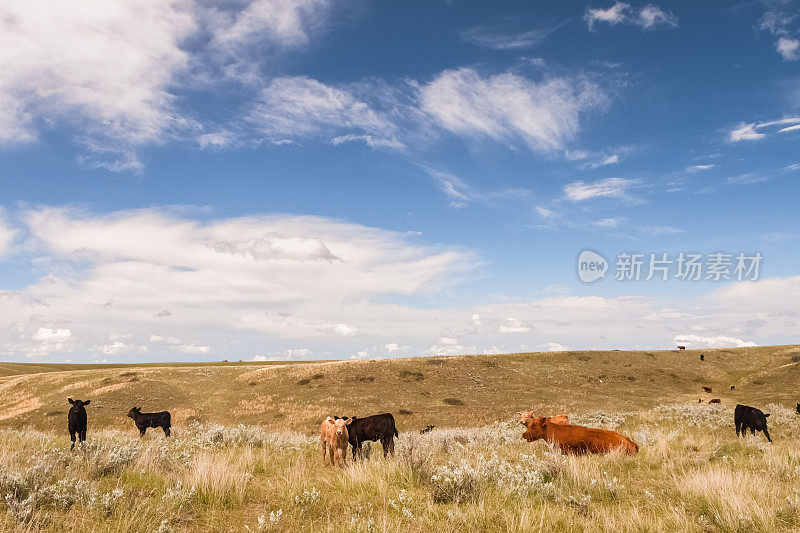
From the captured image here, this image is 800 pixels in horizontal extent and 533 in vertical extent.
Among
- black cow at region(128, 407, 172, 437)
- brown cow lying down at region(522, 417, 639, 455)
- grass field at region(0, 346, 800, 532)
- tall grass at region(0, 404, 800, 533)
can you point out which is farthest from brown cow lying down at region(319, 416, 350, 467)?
black cow at region(128, 407, 172, 437)

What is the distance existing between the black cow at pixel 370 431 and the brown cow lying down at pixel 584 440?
412 centimetres

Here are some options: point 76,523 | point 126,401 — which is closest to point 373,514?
point 76,523

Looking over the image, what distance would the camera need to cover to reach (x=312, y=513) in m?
6.23

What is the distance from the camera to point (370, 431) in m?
10.9

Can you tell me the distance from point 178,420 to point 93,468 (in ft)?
125

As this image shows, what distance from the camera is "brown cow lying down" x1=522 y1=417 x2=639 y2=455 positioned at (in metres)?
10.2

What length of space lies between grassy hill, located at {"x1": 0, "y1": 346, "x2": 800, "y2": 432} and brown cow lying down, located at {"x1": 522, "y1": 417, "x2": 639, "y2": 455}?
2728 centimetres

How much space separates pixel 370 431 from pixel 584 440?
5.32 meters

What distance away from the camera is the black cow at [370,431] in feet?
35.1

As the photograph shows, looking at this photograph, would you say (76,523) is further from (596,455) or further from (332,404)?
(332,404)

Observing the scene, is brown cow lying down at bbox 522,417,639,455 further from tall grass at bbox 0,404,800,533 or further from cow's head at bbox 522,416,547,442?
tall grass at bbox 0,404,800,533

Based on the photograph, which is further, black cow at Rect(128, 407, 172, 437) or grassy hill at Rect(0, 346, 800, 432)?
grassy hill at Rect(0, 346, 800, 432)

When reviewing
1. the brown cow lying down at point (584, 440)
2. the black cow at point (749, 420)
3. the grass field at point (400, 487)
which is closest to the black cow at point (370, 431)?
the grass field at point (400, 487)

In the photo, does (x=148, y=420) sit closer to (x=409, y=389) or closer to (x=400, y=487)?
(x=400, y=487)
